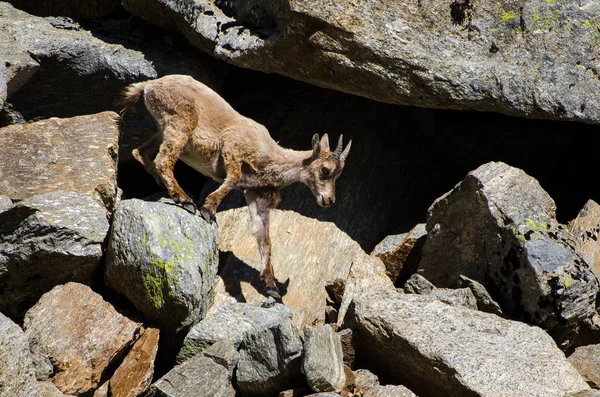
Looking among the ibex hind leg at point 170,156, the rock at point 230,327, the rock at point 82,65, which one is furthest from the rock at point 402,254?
the rock at point 82,65

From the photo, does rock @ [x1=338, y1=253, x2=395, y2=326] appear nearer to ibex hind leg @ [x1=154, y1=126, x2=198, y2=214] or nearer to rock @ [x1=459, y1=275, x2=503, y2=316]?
rock @ [x1=459, y1=275, x2=503, y2=316]

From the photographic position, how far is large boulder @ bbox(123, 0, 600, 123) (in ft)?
29.5

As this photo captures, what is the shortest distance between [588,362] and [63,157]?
6089 millimetres

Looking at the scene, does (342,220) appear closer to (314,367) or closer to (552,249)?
(552,249)

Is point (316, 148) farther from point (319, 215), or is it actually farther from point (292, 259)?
point (292, 259)

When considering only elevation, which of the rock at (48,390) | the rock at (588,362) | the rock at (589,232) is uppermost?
the rock at (589,232)

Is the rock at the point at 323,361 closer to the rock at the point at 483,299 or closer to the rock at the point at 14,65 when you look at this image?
the rock at the point at 483,299

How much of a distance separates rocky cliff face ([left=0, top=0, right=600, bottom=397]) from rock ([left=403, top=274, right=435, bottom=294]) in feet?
0.07

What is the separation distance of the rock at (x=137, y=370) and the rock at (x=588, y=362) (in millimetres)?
4338

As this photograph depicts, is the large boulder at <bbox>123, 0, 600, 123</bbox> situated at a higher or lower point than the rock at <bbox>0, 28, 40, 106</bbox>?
higher

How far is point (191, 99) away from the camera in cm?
942

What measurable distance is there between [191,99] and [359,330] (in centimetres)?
353

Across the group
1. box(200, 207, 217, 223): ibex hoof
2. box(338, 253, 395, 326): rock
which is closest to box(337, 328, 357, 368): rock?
box(338, 253, 395, 326): rock

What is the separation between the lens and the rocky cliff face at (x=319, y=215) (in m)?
7.30
